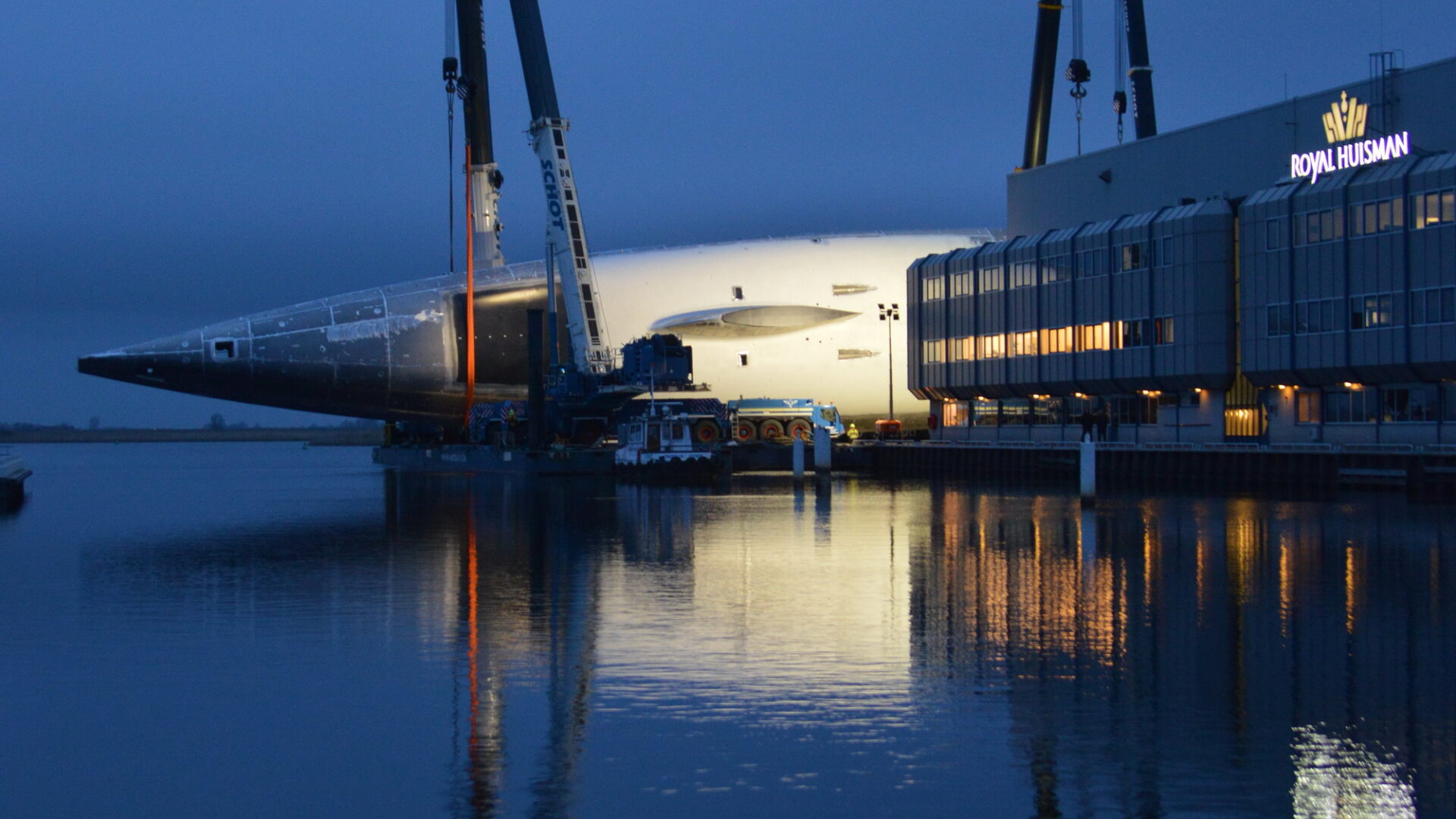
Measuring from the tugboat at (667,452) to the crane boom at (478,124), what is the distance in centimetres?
2149

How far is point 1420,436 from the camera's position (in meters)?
53.8

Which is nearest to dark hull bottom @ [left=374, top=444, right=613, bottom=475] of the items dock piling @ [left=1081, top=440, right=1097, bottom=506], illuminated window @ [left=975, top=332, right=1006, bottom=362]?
illuminated window @ [left=975, top=332, right=1006, bottom=362]

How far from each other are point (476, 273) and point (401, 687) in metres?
63.8

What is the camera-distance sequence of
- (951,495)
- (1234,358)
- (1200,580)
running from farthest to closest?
(1234,358)
(951,495)
(1200,580)

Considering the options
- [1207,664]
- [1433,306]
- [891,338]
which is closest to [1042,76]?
[891,338]

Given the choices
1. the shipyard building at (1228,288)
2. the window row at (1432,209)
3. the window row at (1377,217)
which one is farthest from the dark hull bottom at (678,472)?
the window row at (1432,209)

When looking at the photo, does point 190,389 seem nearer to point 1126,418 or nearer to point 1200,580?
point 1126,418

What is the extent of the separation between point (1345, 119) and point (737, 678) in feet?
172

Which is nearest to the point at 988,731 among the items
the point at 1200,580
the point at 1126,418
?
the point at 1200,580

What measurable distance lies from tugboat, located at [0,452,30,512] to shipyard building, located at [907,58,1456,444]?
42.6 m

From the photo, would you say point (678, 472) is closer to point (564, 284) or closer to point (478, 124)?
point (564, 284)

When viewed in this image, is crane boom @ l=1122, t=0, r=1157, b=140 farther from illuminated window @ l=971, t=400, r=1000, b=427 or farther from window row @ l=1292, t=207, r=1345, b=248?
window row @ l=1292, t=207, r=1345, b=248

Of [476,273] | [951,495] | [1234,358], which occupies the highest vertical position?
[476,273]

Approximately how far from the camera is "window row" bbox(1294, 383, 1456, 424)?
175ft
